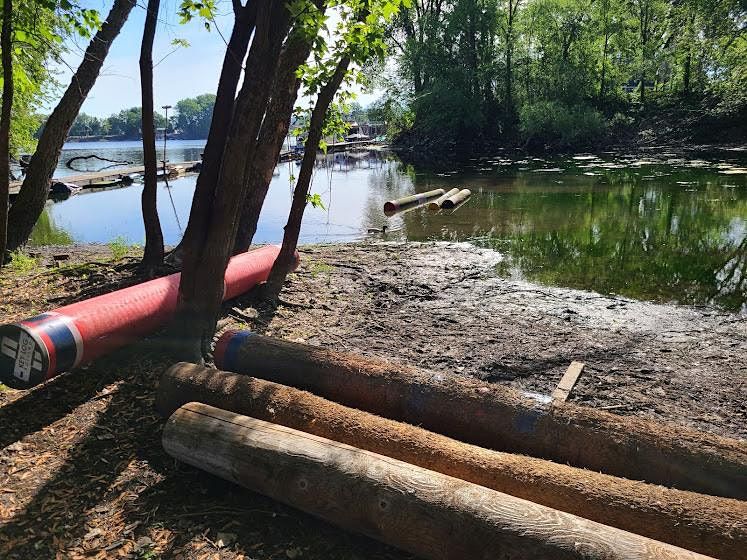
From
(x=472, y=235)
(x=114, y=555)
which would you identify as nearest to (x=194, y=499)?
(x=114, y=555)

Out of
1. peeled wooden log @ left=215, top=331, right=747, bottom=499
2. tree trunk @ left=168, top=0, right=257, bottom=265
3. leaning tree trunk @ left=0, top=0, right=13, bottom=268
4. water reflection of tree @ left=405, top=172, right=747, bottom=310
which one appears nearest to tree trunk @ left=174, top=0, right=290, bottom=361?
tree trunk @ left=168, top=0, right=257, bottom=265

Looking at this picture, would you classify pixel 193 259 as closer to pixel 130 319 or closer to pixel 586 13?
pixel 130 319

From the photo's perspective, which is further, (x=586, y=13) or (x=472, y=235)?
(x=586, y=13)

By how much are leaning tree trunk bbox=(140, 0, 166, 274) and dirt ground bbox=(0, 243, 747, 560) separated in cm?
49

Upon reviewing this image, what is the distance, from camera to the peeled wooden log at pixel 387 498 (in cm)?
229

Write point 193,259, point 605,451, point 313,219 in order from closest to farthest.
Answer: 1. point 605,451
2. point 193,259
3. point 313,219

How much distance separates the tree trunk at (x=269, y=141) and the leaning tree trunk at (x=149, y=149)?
114cm

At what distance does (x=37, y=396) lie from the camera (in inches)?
169

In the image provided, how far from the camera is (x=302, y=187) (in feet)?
22.9

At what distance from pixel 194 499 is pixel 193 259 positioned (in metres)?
2.33

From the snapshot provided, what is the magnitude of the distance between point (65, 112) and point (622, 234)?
35.8 feet

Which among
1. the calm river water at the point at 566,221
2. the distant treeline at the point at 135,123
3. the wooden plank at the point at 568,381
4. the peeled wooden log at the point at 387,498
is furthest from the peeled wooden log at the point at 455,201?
the distant treeline at the point at 135,123

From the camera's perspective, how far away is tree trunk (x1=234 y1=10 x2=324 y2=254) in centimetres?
719

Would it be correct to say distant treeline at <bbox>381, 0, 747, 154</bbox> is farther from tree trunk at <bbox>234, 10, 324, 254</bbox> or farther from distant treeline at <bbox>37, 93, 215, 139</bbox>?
distant treeline at <bbox>37, 93, 215, 139</bbox>
